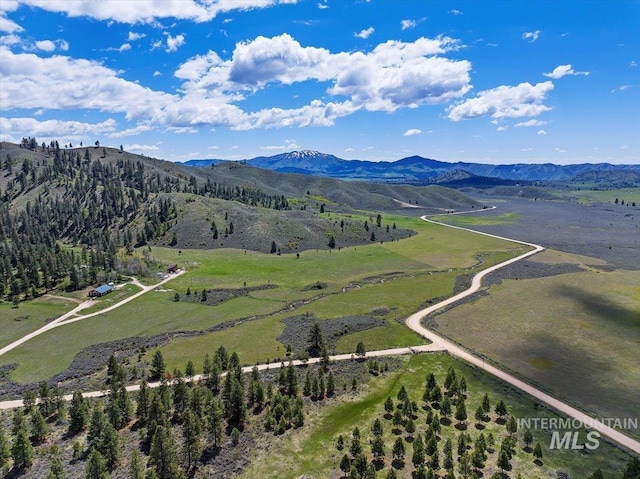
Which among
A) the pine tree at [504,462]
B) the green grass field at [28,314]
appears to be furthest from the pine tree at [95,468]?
the green grass field at [28,314]

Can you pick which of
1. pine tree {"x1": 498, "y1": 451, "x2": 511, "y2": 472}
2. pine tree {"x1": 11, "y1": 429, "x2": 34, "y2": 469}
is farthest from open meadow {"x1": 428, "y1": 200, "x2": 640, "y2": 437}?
pine tree {"x1": 11, "y1": 429, "x2": 34, "y2": 469}

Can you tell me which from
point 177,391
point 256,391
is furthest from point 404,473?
point 177,391

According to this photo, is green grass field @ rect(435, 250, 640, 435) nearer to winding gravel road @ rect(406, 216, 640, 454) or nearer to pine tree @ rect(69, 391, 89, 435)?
winding gravel road @ rect(406, 216, 640, 454)

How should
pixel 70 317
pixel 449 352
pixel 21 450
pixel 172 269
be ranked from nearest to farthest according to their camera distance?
1. pixel 21 450
2. pixel 449 352
3. pixel 70 317
4. pixel 172 269

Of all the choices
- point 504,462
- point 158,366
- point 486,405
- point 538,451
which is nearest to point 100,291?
point 158,366

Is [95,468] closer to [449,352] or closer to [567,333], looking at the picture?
[449,352]

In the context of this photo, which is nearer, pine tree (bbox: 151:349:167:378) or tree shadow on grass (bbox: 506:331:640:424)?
tree shadow on grass (bbox: 506:331:640:424)
